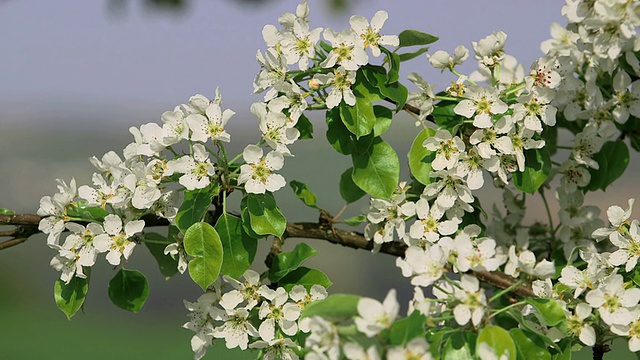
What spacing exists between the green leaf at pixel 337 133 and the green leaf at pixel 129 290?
291mm

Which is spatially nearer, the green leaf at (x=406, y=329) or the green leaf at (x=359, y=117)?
the green leaf at (x=406, y=329)

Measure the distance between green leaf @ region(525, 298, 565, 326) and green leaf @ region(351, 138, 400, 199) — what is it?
205mm

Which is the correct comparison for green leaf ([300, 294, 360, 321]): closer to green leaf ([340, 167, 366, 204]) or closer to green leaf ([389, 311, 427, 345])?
green leaf ([389, 311, 427, 345])

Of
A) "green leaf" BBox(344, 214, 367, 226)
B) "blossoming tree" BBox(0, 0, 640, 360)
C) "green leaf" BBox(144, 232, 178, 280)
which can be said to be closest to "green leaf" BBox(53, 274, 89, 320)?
"blossoming tree" BBox(0, 0, 640, 360)

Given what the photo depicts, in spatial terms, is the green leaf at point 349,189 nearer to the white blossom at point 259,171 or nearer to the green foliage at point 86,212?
the white blossom at point 259,171

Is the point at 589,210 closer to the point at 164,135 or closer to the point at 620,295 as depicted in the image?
the point at 620,295

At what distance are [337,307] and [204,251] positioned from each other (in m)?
0.24

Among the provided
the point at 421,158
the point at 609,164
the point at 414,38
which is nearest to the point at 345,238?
the point at 421,158

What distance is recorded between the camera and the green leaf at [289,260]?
843 millimetres

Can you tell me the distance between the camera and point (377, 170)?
853mm

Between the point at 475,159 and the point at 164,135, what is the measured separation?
1.14 ft

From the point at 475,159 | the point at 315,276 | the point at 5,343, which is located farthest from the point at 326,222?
the point at 5,343

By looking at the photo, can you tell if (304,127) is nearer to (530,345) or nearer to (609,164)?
(530,345)

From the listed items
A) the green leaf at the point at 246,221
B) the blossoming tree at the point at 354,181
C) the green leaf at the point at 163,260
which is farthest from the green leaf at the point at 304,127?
the green leaf at the point at 163,260
